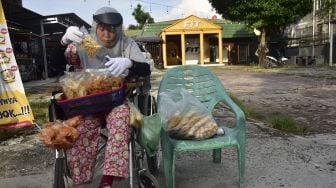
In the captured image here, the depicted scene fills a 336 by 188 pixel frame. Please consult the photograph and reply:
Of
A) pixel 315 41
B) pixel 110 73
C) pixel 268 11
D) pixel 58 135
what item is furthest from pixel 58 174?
pixel 315 41

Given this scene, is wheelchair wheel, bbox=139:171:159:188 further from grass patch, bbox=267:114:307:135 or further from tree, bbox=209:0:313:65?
tree, bbox=209:0:313:65

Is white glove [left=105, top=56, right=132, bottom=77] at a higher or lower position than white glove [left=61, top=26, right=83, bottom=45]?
lower

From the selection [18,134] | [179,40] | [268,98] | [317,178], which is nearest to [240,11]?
[179,40]

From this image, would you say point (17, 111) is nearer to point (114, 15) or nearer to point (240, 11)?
point (114, 15)

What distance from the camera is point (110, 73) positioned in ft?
9.29

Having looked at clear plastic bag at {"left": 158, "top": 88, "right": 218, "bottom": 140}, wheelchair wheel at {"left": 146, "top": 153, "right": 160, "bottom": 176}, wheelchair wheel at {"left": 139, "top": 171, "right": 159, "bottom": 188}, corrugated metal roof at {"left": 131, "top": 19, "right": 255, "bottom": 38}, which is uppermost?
corrugated metal roof at {"left": 131, "top": 19, "right": 255, "bottom": 38}

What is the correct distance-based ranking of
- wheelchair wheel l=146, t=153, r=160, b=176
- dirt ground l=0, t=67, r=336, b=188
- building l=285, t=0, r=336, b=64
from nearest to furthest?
wheelchair wheel l=146, t=153, r=160, b=176, dirt ground l=0, t=67, r=336, b=188, building l=285, t=0, r=336, b=64

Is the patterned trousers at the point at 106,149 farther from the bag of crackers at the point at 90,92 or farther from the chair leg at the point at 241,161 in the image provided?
the chair leg at the point at 241,161

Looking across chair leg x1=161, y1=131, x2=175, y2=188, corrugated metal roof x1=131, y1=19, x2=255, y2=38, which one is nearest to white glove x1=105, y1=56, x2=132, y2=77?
chair leg x1=161, y1=131, x2=175, y2=188

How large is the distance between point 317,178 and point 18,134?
A: 13.5 ft

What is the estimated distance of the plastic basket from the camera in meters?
2.79

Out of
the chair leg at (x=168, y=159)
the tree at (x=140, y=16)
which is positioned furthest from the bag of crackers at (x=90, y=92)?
the tree at (x=140, y=16)

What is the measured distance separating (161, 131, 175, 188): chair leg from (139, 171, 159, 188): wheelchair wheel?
24 centimetres

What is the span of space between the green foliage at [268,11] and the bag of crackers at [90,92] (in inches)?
840
